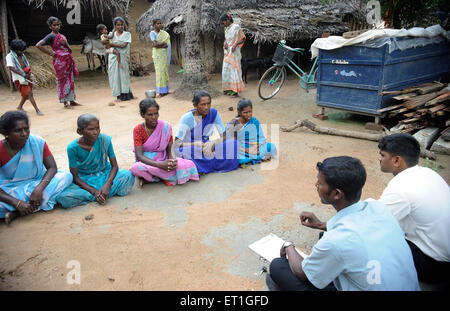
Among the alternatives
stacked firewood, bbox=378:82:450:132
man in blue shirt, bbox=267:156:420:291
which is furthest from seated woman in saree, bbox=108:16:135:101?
man in blue shirt, bbox=267:156:420:291

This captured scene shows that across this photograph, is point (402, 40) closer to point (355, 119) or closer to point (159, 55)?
point (355, 119)

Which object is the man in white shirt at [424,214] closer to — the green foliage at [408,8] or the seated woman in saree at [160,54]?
the green foliage at [408,8]

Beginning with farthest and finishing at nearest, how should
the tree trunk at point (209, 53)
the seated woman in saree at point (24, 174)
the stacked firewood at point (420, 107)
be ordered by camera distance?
the tree trunk at point (209, 53) < the stacked firewood at point (420, 107) < the seated woman in saree at point (24, 174)

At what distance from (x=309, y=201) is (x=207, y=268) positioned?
4.68 ft

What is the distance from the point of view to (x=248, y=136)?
420 centimetres

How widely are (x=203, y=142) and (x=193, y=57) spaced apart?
497 cm

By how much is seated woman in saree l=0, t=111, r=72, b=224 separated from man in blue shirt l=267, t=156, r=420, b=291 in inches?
100

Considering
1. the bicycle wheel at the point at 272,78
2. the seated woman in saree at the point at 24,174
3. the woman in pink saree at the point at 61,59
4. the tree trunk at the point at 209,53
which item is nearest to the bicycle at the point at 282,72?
the bicycle wheel at the point at 272,78

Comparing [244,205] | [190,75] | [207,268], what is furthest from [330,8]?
[207,268]

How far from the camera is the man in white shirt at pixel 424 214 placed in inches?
73.7

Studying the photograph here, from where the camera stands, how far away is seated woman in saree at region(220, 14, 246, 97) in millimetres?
7805

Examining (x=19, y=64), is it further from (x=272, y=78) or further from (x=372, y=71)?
(x=372, y=71)

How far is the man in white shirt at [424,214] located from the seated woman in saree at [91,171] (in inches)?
101
